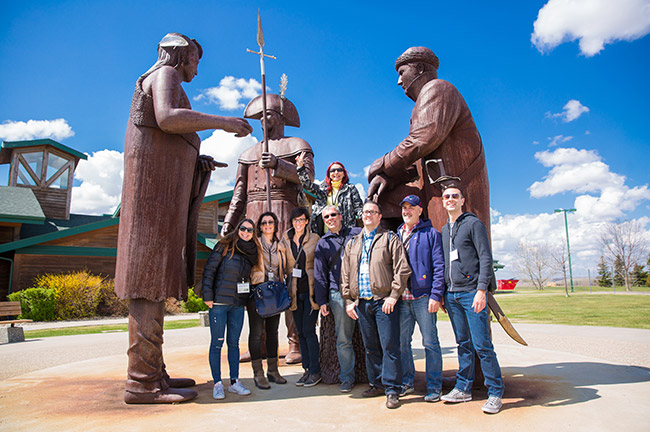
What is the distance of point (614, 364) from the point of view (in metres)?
5.13

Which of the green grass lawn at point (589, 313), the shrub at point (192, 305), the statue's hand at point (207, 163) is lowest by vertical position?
the green grass lawn at point (589, 313)

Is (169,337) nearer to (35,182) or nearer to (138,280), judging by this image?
(138,280)

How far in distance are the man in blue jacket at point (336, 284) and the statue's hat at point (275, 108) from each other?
2.46 meters

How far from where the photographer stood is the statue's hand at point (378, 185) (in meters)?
4.43

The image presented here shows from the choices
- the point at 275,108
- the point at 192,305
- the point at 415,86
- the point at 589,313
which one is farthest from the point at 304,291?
the point at 192,305

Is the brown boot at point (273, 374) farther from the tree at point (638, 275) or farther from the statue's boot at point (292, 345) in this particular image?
the tree at point (638, 275)

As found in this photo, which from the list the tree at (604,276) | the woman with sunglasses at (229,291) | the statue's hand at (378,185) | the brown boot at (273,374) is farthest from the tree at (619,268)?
the woman with sunglasses at (229,291)

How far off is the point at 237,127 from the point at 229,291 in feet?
5.02

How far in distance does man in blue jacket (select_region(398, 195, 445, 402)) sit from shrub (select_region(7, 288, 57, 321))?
14.9m

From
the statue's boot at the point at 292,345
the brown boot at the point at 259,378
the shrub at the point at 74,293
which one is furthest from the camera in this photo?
A: the shrub at the point at 74,293

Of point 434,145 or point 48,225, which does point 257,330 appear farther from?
point 48,225

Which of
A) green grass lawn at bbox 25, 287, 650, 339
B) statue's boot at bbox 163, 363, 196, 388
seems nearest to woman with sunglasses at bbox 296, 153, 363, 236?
statue's boot at bbox 163, 363, 196, 388

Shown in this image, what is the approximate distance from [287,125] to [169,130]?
3.04 metres

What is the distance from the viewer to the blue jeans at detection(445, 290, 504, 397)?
11.1ft
